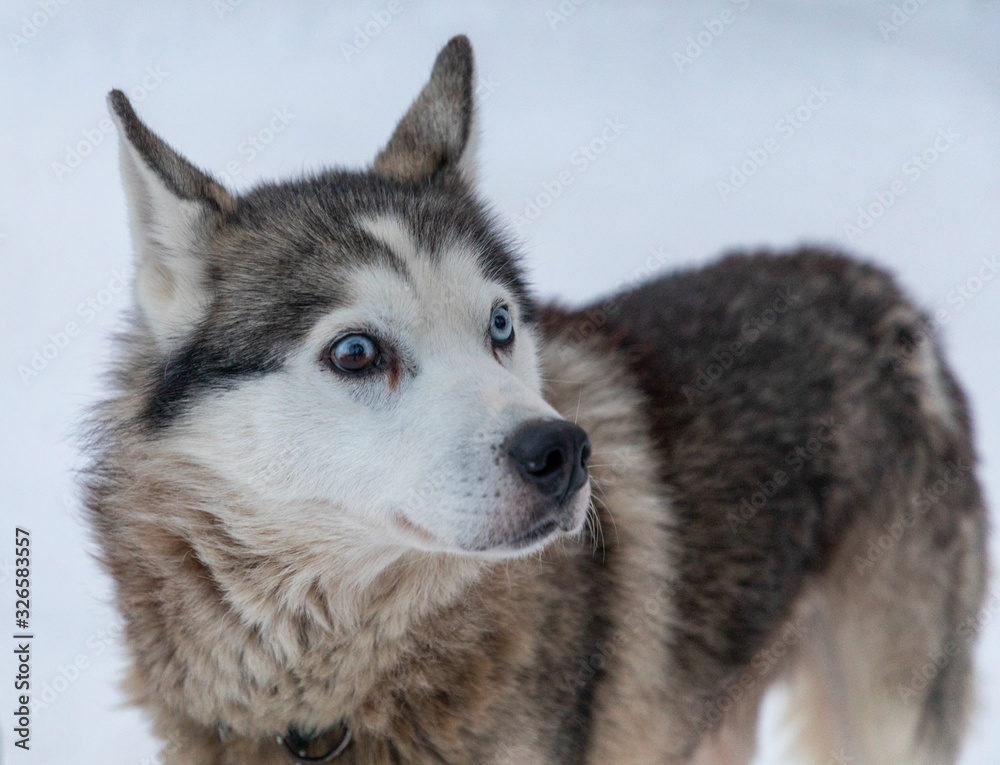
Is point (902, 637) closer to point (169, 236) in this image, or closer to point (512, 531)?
point (512, 531)

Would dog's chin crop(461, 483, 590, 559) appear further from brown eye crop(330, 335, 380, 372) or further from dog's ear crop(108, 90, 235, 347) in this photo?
dog's ear crop(108, 90, 235, 347)

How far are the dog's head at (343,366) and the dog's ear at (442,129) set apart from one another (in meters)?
0.32

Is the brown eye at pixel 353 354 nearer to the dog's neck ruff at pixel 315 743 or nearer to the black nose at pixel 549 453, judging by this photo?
the black nose at pixel 549 453

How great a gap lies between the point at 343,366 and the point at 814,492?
169cm

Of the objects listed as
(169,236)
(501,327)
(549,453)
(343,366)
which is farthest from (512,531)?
(169,236)

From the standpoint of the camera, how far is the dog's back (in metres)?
2.90

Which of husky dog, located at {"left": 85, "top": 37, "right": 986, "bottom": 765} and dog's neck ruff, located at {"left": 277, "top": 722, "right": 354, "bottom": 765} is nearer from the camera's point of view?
husky dog, located at {"left": 85, "top": 37, "right": 986, "bottom": 765}

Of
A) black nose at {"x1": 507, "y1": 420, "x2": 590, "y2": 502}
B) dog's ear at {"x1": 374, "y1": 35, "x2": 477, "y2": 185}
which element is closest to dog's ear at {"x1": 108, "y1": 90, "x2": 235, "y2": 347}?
dog's ear at {"x1": 374, "y1": 35, "x2": 477, "y2": 185}

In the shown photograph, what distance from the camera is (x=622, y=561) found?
2.73m

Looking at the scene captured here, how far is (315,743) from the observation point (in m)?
2.34

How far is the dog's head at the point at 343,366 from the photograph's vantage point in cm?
202

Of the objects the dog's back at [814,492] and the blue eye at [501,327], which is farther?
the dog's back at [814,492]

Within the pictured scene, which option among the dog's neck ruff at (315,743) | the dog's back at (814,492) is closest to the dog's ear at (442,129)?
the dog's back at (814,492)

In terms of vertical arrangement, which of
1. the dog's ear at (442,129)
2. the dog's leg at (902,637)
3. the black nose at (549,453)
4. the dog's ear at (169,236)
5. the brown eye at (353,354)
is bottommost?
the dog's leg at (902,637)
